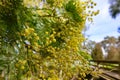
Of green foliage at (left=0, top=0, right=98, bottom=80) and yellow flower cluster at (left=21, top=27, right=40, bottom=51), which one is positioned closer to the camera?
yellow flower cluster at (left=21, top=27, right=40, bottom=51)

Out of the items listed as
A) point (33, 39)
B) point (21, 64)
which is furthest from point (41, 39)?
point (21, 64)

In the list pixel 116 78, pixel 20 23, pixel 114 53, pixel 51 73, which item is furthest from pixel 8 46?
pixel 114 53

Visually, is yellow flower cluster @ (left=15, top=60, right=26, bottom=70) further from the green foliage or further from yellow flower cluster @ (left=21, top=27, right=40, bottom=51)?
yellow flower cluster @ (left=21, top=27, right=40, bottom=51)

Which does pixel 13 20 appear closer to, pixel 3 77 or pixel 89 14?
pixel 3 77

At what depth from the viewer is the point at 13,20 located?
223 cm

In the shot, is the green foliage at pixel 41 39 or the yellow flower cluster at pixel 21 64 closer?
the yellow flower cluster at pixel 21 64

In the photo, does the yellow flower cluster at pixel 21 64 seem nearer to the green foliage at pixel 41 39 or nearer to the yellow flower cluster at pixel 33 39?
the green foliage at pixel 41 39

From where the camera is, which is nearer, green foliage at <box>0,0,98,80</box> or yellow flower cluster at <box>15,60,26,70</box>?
yellow flower cluster at <box>15,60,26,70</box>

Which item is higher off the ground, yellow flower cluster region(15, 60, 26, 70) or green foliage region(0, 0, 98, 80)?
green foliage region(0, 0, 98, 80)

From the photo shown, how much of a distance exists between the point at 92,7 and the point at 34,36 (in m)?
0.52

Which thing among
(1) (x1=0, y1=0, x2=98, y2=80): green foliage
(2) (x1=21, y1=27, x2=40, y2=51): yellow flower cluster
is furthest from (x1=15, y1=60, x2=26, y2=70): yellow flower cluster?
(2) (x1=21, y1=27, x2=40, y2=51): yellow flower cluster

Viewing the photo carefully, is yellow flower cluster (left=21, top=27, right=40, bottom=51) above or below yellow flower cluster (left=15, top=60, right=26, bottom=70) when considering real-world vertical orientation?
above

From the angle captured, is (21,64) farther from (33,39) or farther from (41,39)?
(41,39)

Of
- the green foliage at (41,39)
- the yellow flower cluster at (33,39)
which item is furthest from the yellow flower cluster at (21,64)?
the yellow flower cluster at (33,39)
